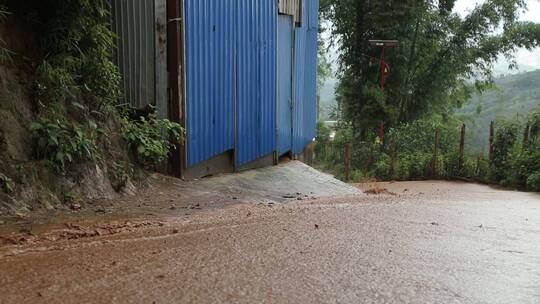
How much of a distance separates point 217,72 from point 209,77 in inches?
11.6

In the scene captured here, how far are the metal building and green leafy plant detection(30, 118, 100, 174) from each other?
80.7 inches

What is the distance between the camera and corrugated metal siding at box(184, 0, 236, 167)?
7.84m

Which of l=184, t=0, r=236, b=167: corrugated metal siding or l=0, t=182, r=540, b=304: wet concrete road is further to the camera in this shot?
l=184, t=0, r=236, b=167: corrugated metal siding

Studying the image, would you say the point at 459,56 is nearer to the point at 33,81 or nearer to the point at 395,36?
the point at 395,36

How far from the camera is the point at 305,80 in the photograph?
13.7 m

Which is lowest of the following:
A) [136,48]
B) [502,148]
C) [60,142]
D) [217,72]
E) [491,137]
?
[502,148]

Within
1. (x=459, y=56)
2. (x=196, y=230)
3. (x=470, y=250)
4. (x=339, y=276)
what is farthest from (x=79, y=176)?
(x=459, y=56)

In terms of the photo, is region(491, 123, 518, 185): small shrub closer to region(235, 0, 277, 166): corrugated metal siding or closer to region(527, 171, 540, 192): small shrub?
region(527, 171, 540, 192): small shrub

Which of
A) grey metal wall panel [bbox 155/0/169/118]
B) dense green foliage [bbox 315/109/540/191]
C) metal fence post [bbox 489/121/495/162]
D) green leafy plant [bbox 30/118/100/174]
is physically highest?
grey metal wall panel [bbox 155/0/169/118]

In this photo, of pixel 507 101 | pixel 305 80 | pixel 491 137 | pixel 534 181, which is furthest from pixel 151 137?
pixel 507 101

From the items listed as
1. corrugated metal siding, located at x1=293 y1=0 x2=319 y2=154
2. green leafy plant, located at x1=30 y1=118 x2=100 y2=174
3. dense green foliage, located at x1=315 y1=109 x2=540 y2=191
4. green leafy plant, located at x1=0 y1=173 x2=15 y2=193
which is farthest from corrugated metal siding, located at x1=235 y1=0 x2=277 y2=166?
dense green foliage, located at x1=315 y1=109 x2=540 y2=191

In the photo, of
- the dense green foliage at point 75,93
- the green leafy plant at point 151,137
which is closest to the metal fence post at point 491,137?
the green leafy plant at point 151,137

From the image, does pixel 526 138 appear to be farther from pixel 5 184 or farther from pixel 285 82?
pixel 5 184

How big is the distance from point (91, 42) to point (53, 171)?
1.69 metres
